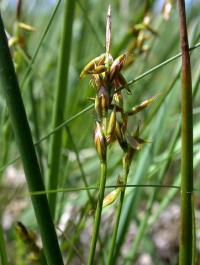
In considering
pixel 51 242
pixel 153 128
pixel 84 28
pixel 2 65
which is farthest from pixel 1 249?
pixel 84 28

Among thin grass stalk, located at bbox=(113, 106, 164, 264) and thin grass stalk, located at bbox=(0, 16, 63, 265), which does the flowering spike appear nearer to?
thin grass stalk, located at bbox=(0, 16, 63, 265)

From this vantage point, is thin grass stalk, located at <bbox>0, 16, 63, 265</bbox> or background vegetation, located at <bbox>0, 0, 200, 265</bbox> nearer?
thin grass stalk, located at <bbox>0, 16, 63, 265</bbox>

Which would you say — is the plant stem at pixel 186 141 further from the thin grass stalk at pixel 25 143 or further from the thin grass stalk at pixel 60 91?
the thin grass stalk at pixel 60 91

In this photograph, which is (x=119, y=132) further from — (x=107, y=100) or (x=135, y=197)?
(x=135, y=197)

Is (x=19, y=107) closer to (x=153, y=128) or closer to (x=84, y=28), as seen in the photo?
(x=153, y=128)

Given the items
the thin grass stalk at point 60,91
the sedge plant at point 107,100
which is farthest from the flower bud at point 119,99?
the thin grass stalk at point 60,91

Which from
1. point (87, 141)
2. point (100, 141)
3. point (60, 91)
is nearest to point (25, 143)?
point (100, 141)

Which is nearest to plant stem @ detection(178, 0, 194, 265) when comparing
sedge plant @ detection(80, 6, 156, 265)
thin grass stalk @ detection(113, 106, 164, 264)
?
sedge plant @ detection(80, 6, 156, 265)
